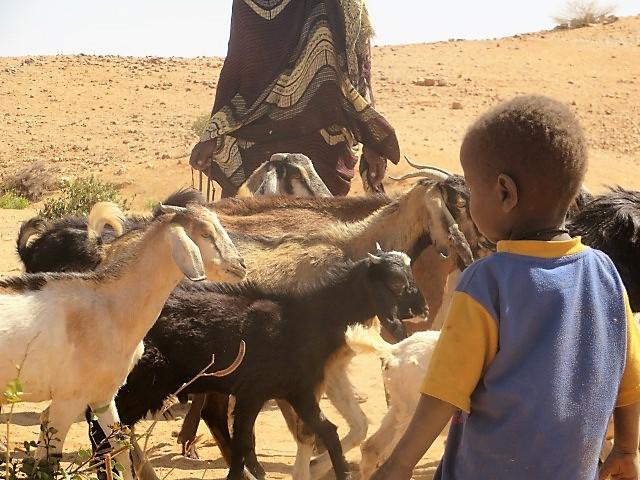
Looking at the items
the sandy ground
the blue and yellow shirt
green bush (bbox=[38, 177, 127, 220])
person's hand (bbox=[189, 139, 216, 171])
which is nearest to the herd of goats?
the blue and yellow shirt

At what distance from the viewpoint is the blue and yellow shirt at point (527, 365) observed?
232 centimetres

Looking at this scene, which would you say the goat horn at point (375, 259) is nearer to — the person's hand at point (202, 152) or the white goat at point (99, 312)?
the white goat at point (99, 312)

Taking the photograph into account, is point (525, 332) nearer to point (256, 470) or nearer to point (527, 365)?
point (527, 365)

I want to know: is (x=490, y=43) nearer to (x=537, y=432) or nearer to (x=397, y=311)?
(x=397, y=311)

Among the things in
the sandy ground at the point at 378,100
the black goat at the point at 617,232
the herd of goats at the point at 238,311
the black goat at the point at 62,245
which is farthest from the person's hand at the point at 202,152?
the sandy ground at the point at 378,100

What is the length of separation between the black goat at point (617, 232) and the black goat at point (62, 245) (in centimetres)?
230

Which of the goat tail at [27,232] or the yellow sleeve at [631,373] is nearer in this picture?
the yellow sleeve at [631,373]

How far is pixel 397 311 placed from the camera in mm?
5844

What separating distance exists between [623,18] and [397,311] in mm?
40845

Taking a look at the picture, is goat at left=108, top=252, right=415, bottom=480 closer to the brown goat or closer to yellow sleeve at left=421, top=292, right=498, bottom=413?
the brown goat

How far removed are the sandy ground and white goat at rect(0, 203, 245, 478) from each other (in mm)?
9337

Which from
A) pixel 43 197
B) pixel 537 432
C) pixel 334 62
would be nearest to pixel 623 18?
pixel 43 197

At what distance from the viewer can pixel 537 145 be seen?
7.83 ft

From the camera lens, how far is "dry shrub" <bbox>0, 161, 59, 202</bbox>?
21.1 metres
